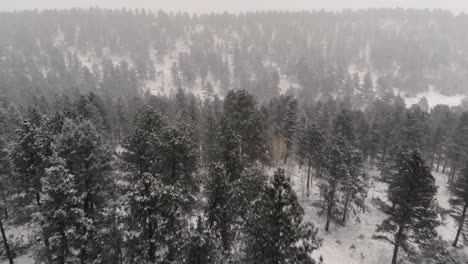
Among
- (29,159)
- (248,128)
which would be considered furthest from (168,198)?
(248,128)

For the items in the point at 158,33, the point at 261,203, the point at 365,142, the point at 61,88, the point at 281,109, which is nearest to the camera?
the point at 261,203

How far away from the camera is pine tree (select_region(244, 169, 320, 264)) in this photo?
12.4 metres

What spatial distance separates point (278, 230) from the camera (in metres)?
12.6

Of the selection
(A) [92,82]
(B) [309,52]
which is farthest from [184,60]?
(B) [309,52]

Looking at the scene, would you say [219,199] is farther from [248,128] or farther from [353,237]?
[353,237]

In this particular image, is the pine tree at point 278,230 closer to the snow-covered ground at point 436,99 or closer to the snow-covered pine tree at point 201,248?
→ the snow-covered pine tree at point 201,248

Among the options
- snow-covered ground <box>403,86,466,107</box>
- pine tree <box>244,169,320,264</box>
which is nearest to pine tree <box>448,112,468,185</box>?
pine tree <box>244,169,320,264</box>

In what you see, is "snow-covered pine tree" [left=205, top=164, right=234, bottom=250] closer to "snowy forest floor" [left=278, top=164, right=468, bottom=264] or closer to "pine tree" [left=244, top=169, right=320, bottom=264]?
"pine tree" [left=244, top=169, right=320, bottom=264]

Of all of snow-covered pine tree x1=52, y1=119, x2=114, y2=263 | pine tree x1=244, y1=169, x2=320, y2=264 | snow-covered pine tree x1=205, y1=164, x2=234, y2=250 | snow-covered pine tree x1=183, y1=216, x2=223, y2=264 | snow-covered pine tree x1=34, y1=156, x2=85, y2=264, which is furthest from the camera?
snow-covered pine tree x1=52, y1=119, x2=114, y2=263

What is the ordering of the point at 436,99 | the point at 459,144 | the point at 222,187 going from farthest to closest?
the point at 436,99, the point at 459,144, the point at 222,187

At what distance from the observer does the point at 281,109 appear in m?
51.3

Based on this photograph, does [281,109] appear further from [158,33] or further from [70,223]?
[158,33]

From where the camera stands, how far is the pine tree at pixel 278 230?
12.4 metres

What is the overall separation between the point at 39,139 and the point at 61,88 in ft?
317
